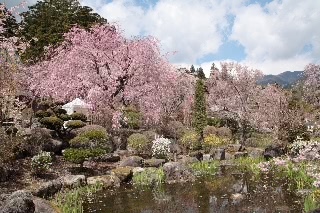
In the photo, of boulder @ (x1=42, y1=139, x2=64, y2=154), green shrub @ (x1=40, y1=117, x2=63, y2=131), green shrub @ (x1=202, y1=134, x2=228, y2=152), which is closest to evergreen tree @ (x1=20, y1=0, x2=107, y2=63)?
green shrub @ (x1=40, y1=117, x2=63, y2=131)

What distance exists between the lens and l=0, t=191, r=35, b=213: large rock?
6.67 metres

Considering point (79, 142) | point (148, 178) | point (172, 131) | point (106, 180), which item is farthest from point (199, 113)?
point (106, 180)

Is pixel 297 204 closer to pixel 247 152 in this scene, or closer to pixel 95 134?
pixel 95 134

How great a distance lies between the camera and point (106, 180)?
1384cm

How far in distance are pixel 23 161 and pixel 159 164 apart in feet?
22.3

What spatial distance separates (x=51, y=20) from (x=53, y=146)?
28.9 m

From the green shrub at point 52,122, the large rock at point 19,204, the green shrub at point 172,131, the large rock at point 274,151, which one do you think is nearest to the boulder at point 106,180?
the large rock at point 19,204

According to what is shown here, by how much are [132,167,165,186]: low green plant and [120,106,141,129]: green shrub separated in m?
10.8

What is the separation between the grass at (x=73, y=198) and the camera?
31.2ft

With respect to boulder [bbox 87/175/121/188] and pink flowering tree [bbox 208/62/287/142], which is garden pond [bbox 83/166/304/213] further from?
pink flowering tree [bbox 208/62/287/142]

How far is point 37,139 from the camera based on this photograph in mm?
17297

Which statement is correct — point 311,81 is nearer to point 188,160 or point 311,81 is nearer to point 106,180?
point 188,160

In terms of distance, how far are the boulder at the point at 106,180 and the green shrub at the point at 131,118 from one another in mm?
11832

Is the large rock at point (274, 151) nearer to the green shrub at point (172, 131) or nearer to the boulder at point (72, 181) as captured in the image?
the green shrub at point (172, 131)
